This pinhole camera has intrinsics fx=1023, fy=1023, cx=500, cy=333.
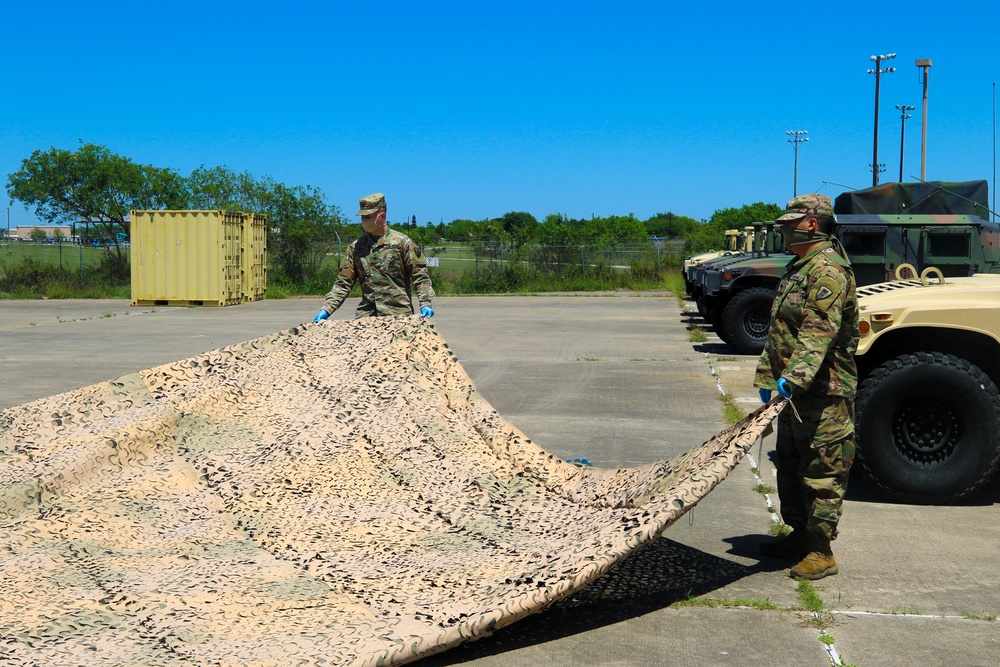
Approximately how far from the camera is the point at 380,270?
7.57 meters

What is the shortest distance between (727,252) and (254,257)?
13.9 m

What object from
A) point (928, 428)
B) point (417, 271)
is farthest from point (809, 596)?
point (417, 271)

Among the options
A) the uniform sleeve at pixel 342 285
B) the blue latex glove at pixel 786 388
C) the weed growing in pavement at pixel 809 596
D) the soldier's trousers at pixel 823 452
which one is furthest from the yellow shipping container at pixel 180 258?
the weed growing in pavement at pixel 809 596

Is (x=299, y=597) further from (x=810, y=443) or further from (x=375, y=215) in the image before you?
(x=375, y=215)

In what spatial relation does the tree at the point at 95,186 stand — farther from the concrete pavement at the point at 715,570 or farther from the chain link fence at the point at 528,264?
the concrete pavement at the point at 715,570

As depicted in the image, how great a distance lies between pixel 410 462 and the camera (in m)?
5.43

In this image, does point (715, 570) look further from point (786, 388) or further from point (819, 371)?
point (819, 371)

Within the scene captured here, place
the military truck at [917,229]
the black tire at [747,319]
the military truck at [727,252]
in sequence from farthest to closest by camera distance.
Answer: the military truck at [727,252], the black tire at [747,319], the military truck at [917,229]

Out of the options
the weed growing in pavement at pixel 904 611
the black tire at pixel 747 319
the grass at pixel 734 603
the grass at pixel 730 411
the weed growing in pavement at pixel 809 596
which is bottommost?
the grass at pixel 734 603

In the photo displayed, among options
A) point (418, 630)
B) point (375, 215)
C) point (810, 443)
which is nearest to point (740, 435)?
point (810, 443)

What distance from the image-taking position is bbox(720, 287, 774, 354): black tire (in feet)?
48.7

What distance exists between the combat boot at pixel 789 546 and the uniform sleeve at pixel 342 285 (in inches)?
140

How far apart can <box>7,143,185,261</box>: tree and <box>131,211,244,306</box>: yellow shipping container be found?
450 inches

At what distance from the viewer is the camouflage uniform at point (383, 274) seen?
7.57m
